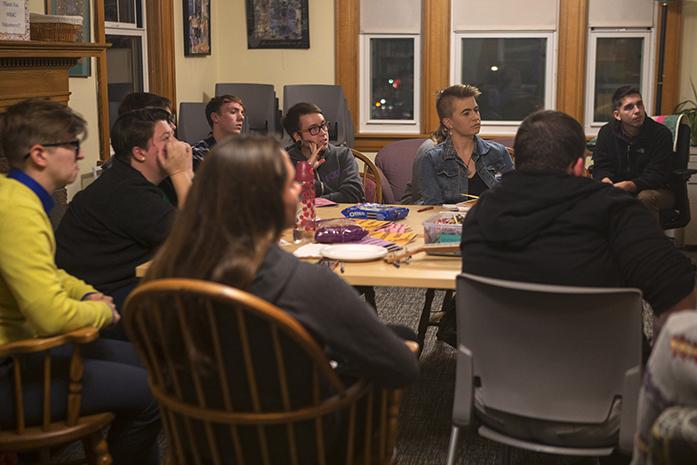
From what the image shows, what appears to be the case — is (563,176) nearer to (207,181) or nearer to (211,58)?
(207,181)

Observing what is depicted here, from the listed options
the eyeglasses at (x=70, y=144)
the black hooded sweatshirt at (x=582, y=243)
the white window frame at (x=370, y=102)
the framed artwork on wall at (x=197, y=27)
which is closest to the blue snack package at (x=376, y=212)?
the black hooded sweatshirt at (x=582, y=243)

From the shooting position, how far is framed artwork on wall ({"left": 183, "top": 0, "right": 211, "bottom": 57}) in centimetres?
619

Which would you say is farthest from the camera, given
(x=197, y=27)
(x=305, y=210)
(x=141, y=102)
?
(x=197, y=27)

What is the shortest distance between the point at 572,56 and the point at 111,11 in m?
3.14

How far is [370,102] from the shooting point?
698 cm

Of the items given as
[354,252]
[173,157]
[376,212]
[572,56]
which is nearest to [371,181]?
[376,212]

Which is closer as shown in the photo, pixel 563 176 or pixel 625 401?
pixel 625 401

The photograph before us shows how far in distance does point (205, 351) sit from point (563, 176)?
3.36 ft

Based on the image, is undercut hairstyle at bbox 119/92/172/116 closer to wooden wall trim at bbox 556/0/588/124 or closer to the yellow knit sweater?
the yellow knit sweater

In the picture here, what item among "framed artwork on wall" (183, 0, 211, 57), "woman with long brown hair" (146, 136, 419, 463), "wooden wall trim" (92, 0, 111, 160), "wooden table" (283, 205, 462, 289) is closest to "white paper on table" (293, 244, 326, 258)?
"wooden table" (283, 205, 462, 289)

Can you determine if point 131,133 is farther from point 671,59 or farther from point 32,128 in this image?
point 671,59

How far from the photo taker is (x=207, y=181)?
5.68 ft

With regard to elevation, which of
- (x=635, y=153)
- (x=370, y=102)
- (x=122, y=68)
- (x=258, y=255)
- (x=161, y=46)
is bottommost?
(x=635, y=153)

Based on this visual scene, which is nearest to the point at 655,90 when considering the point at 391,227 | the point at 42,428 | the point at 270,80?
the point at 270,80
